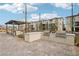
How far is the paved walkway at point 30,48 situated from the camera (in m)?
2.90

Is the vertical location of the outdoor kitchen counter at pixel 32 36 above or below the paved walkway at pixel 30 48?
above

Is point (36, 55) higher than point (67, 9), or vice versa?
point (67, 9)

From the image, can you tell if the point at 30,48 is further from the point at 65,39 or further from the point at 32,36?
the point at 65,39

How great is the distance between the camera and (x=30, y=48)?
2932mm

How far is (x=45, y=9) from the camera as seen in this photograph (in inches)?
115

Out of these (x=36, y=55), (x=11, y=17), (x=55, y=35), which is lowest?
(x=36, y=55)

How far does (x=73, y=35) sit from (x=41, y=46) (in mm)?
430

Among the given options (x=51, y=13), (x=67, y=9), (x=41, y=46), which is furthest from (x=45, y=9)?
(x=41, y=46)

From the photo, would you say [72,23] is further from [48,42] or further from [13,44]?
[13,44]

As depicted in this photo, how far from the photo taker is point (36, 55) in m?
2.91

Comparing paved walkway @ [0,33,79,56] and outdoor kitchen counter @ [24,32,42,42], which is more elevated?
outdoor kitchen counter @ [24,32,42,42]

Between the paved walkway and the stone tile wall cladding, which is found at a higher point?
the stone tile wall cladding

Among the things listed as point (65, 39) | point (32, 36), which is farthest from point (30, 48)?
point (65, 39)

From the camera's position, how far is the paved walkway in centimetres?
290
